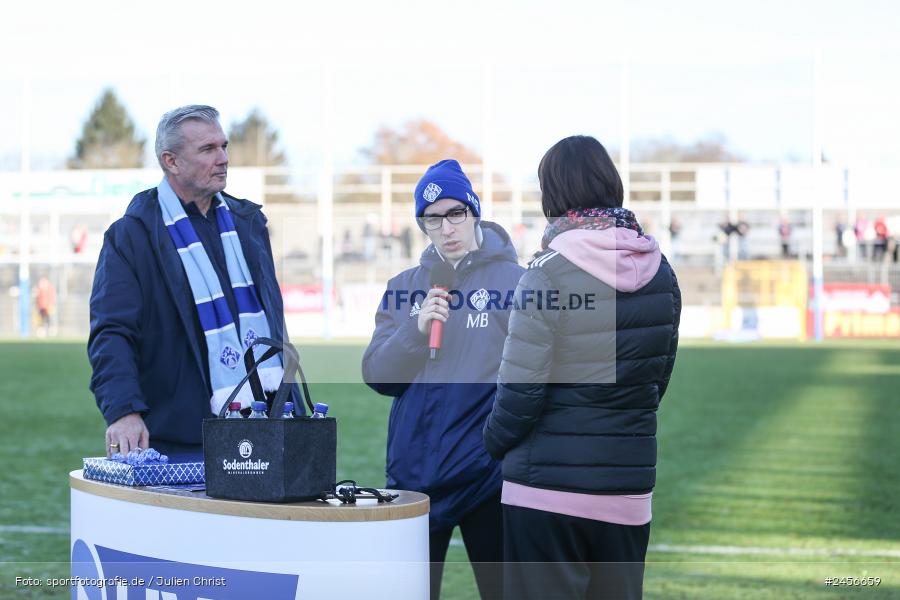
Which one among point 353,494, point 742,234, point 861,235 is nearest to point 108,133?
point 742,234

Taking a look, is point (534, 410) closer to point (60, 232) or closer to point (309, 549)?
point (309, 549)

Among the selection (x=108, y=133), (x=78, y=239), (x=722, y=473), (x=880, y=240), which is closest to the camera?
(x=722, y=473)

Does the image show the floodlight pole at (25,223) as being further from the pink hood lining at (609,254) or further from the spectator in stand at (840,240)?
the pink hood lining at (609,254)

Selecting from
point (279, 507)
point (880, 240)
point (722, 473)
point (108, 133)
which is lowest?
point (722, 473)

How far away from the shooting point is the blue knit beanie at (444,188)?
370 cm

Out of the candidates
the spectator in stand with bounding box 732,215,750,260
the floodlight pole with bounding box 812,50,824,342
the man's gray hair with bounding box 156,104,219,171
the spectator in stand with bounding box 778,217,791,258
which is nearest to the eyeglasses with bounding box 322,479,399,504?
the man's gray hair with bounding box 156,104,219,171

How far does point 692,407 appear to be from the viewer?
50.7ft

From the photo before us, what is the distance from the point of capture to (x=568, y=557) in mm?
3219

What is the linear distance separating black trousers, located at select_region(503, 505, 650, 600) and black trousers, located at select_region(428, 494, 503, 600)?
45cm

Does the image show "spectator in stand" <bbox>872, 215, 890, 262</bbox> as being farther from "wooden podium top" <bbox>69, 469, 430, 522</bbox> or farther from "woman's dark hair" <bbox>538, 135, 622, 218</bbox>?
"wooden podium top" <bbox>69, 469, 430, 522</bbox>

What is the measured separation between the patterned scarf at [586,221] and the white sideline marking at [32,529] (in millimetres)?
5142

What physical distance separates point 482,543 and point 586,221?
3.71ft

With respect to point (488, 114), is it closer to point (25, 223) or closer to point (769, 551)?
point (25, 223)

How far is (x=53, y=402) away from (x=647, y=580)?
11.3m
